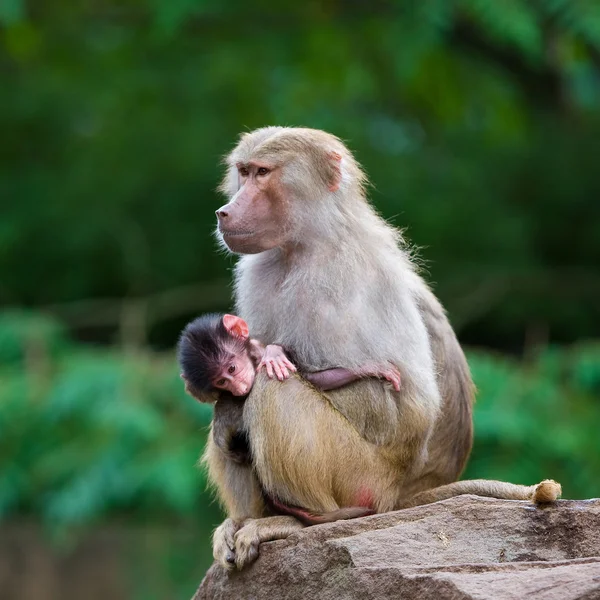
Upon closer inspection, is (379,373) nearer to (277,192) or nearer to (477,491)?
(477,491)

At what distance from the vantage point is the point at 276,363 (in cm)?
481

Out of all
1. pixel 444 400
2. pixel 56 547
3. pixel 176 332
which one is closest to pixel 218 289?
pixel 176 332

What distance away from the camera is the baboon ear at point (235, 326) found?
16.5 feet

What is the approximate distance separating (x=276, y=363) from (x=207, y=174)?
6387mm

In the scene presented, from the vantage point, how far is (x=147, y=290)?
1094 cm

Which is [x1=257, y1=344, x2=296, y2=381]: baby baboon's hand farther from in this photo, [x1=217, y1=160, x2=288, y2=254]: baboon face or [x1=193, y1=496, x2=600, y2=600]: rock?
[x1=193, y1=496, x2=600, y2=600]: rock

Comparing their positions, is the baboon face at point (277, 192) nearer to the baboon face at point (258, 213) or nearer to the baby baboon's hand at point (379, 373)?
the baboon face at point (258, 213)

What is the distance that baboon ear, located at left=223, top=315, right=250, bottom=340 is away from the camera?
5027 millimetres

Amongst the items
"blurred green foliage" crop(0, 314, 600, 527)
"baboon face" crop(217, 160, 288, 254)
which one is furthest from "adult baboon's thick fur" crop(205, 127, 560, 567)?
"blurred green foliage" crop(0, 314, 600, 527)

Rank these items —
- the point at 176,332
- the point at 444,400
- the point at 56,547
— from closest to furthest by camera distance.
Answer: the point at 444,400 → the point at 56,547 → the point at 176,332

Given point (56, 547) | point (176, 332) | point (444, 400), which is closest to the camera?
point (444, 400)

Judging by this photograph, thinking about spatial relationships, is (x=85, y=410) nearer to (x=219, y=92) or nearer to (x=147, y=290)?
(x=147, y=290)

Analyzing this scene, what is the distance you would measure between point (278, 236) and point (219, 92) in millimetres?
6678

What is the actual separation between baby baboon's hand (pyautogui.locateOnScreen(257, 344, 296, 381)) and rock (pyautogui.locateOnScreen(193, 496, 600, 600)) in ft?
1.97
